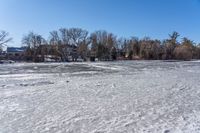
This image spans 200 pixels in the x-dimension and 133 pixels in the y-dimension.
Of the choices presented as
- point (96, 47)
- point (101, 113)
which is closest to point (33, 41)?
point (96, 47)

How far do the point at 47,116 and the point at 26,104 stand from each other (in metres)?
1.82

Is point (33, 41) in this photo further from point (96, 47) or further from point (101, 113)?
point (101, 113)

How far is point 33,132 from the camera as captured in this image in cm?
494

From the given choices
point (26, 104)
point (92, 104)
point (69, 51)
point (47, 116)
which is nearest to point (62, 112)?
point (47, 116)

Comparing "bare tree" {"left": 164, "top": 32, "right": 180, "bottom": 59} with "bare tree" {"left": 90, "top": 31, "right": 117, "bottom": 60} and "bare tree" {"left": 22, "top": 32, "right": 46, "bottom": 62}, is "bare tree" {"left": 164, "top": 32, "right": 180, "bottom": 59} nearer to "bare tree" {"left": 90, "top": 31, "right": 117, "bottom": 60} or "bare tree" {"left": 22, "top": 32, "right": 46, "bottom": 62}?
"bare tree" {"left": 90, "top": 31, "right": 117, "bottom": 60}

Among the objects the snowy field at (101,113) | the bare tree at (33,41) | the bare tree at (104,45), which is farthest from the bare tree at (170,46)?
the snowy field at (101,113)

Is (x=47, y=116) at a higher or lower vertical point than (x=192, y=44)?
lower

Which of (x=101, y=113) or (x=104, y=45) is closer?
(x=101, y=113)

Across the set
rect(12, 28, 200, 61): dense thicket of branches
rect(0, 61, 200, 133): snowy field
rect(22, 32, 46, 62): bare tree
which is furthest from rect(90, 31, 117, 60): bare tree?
rect(0, 61, 200, 133): snowy field

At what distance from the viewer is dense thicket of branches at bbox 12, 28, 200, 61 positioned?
83812 millimetres

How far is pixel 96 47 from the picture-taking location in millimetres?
85062

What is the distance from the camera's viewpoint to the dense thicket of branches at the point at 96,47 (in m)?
83.8

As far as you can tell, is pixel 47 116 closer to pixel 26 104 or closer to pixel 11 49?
pixel 26 104

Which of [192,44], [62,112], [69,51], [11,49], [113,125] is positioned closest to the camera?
→ [113,125]
